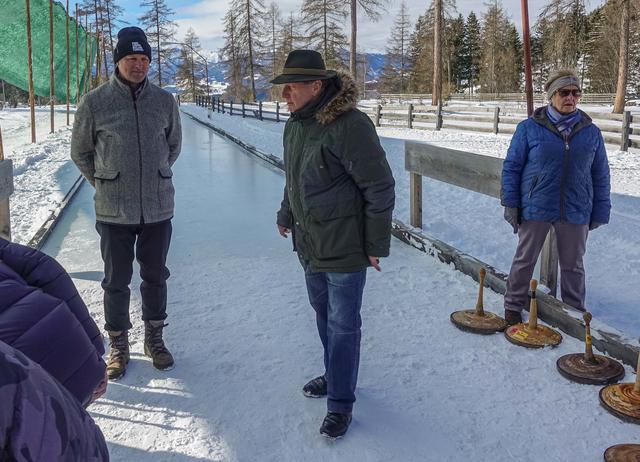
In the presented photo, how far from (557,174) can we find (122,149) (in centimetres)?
252

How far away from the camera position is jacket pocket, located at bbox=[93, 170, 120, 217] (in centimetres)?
329

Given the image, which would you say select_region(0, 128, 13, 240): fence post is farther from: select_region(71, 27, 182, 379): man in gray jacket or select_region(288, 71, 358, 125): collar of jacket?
select_region(288, 71, 358, 125): collar of jacket

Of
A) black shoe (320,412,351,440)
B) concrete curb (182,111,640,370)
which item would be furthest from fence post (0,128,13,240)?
concrete curb (182,111,640,370)

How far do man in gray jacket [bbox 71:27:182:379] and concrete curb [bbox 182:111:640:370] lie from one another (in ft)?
7.78

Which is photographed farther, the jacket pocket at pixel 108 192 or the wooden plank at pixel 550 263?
the wooden plank at pixel 550 263

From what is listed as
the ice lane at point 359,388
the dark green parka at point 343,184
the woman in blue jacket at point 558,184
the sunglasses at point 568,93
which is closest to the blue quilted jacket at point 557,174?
the woman in blue jacket at point 558,184

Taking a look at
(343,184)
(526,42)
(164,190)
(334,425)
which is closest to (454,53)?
(526,42)

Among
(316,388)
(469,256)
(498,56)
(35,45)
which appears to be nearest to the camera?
(316,388)

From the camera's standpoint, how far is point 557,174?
3.61 m

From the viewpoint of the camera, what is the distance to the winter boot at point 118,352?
3.34m

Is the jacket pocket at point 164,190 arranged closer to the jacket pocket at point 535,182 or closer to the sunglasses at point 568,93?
the jacket pocket at point 535,182

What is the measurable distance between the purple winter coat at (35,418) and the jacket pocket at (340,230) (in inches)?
66.1

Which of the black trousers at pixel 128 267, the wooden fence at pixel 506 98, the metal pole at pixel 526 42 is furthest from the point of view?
the wooden fence at pixel 506 98

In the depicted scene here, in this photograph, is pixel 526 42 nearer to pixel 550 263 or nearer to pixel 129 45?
pixel 550 263
